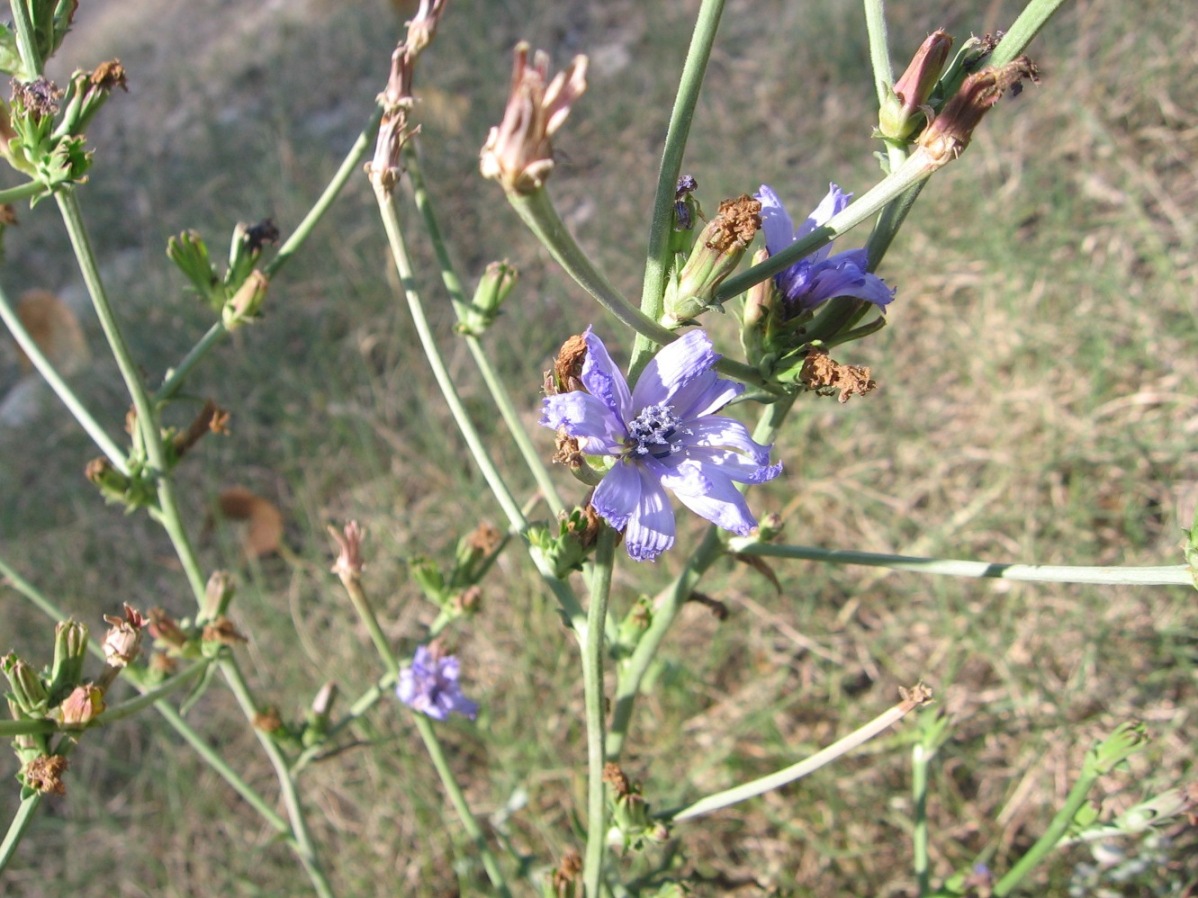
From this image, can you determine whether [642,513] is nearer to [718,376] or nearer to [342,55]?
[718,376]

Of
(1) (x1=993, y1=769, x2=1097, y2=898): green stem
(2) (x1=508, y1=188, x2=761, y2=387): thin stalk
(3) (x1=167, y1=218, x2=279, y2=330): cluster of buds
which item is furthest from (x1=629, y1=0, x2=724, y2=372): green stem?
(1) (x1=993, y1=769, x2=1097, y2=898): green stem

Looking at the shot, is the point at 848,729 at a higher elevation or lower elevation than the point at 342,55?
lower

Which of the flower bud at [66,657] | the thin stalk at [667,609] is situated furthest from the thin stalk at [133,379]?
the thin stalk at [667,609]

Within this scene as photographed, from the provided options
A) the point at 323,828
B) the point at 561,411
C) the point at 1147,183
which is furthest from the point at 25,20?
the point at 1147,183

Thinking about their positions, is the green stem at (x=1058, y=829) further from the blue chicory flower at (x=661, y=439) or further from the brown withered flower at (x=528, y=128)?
the brown withered flower at (x=528, y=128)

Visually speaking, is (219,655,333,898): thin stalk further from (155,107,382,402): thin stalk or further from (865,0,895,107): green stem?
(865,0,895,107): green stem

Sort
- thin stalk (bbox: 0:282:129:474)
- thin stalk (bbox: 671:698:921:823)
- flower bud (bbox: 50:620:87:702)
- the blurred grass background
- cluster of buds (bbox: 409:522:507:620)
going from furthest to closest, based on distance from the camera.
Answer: the blurred grass background
cluster of buds (bbox: 409:522:507:620)
thin stalk (bbox: 0:282:129:474)
flower bud (bbox: 50:620:87:702)
thin stalk (bbox: 671:698:921:823)

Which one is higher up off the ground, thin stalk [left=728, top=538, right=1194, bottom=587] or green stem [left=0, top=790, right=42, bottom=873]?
thin stalk [left=728, top=538, right=1194, bottom=587]

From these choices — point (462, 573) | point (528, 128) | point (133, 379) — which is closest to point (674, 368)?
point (528, 128)
